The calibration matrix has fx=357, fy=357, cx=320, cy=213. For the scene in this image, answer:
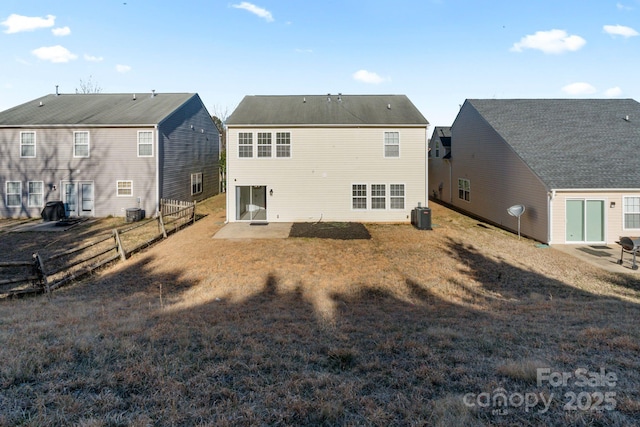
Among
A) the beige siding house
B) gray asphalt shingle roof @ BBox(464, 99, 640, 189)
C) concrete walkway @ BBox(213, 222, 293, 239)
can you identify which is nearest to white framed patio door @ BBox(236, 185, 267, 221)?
concrete walkway @ BBox(213, 222, 293, 239)

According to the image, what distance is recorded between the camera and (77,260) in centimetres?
1337

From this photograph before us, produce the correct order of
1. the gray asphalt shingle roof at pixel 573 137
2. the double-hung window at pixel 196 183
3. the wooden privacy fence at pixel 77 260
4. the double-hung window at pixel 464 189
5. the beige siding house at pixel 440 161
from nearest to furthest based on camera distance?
the wooden privacy fence at pixel 77 260, the gray asphalt shingle roof at pixel 573 137, the double-hung window at pixel 464 189, the double-hung window at pixel 196 183, the beige siding house at pixel 440 161

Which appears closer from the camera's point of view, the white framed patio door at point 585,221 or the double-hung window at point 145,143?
the white framed patio door at point 585,221

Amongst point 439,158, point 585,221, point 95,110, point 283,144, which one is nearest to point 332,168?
point 283,144

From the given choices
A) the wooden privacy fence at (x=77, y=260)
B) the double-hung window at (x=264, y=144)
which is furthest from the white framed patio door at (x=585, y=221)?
the wooden privacy fence at (x=77, y=260)

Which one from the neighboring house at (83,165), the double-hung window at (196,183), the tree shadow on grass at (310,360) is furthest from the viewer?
the double-hung window at (196,183)

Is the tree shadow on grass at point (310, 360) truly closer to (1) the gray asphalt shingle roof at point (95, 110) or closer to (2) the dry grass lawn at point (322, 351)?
(2) the dry grass lawn at point (322, 351)

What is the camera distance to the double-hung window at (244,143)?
66.2 ft

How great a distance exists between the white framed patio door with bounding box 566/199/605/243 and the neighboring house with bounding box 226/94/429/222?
694 centimetres

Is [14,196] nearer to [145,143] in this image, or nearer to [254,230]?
[145,143]

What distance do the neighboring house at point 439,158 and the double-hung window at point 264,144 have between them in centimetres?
1647

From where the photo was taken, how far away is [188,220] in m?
20.6

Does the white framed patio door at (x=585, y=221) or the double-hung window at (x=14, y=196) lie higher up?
the double-hung window at (x=14, y=196)

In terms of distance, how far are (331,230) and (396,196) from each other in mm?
4908
